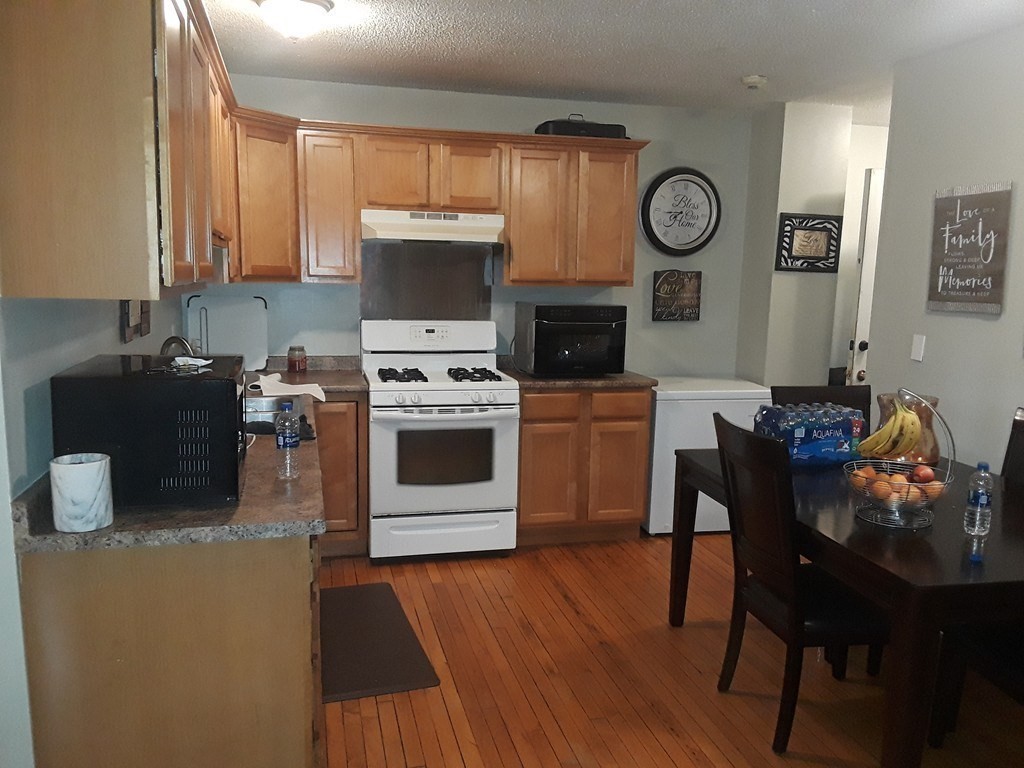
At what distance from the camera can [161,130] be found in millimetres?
1579

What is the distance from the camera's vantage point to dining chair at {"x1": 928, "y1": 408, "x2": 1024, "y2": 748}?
2.02 m

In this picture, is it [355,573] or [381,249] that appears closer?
[355,573]

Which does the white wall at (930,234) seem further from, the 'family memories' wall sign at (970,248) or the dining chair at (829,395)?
the dining chair at (829,395)

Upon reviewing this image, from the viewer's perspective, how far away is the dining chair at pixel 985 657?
2.02m

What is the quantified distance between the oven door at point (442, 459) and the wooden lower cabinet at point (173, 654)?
1.84 meters

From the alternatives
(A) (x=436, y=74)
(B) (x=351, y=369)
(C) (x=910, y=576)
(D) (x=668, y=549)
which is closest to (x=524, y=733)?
(C) (x=910, y=576)

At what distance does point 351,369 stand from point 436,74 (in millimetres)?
1638

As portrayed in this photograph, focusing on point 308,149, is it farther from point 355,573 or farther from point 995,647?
point 995,647

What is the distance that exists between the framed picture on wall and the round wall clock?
431mm

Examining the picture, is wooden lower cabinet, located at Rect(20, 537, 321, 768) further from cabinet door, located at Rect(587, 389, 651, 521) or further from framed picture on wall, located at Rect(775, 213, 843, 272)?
framed picture on wall, located at Rect(775, 213, 843, 272)

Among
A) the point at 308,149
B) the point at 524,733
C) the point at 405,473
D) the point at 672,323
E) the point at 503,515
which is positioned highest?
the point at 308,149

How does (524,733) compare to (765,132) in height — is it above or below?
below

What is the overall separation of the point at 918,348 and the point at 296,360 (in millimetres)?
3089

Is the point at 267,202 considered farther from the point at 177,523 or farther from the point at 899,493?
the point at 899,493
